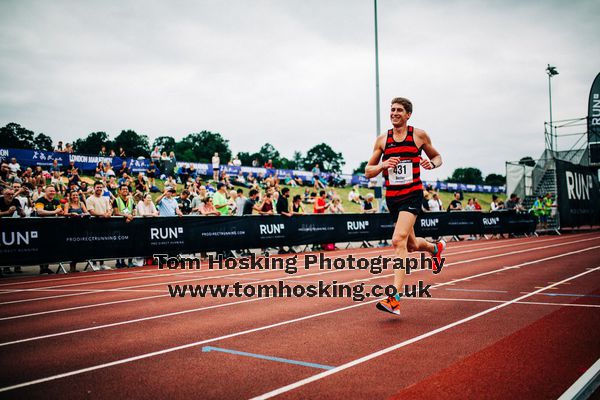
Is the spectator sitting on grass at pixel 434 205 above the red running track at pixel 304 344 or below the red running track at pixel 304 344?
above

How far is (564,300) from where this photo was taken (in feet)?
21.2

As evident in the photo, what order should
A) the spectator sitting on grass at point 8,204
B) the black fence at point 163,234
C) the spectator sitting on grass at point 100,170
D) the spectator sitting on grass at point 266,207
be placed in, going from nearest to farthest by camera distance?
the spectator sitting on grass at point 8,204
the black fence at point 163,234
the spectator sitting on grass at point 266,207
the spectator sitting on grass at point 100,170

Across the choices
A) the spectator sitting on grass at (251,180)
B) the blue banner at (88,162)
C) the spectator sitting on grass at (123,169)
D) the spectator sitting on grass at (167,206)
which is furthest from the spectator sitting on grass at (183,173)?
the spectator sitting on grass at (167,206)

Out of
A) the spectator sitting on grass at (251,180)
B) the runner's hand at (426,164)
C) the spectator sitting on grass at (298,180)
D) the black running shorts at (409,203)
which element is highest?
the spectator sitting on grass at (298,180)

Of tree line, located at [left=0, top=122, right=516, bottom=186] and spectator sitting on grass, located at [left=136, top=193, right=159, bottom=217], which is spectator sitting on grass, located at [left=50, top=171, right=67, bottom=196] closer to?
spectator sitting on grass, located at [left=136, top=193, right=159, bottom=217]

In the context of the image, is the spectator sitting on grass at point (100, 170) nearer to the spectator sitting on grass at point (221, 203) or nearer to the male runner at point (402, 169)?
the spectator sitting on grass at point (221, 203)

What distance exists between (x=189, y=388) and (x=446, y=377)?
1.83 metres

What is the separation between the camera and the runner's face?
5793mm

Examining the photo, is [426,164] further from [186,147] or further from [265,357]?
[186,147]

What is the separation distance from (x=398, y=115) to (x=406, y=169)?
657 mm

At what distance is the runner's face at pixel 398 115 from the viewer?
5793mm

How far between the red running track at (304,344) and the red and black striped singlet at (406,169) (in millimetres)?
1522

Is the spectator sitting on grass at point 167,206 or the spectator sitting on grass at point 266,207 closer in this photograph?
the spectator sitting on grass at point 167,206

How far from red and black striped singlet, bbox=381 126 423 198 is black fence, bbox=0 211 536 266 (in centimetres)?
946
